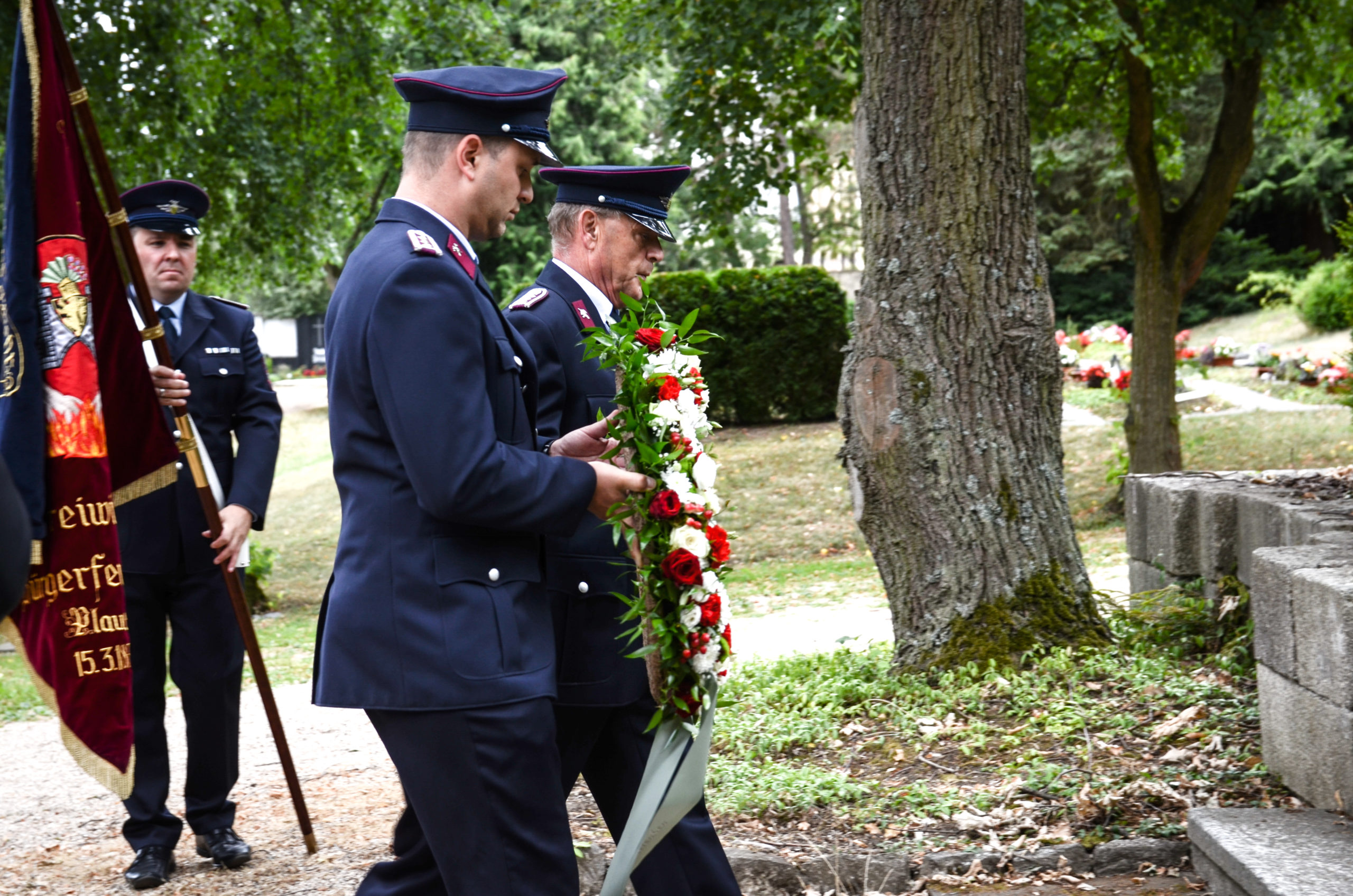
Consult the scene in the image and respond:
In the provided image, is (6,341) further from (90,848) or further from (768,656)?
(768,656)

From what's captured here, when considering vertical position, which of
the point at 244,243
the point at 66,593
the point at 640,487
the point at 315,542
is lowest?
the point at 315,542

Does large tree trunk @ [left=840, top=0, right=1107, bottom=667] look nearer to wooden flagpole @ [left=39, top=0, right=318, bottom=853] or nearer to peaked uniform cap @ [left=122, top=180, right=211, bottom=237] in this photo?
wooden flagpole @ [left=39, top=0, right=318, bottom=853]

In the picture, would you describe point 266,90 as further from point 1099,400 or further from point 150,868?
point 1099,400

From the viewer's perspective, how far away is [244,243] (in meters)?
15.7

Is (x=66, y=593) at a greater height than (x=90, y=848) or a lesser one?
greater

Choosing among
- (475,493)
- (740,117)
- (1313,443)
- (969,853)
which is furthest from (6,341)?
(1313,443)

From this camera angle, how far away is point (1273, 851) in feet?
10.8

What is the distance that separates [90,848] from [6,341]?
2206mm

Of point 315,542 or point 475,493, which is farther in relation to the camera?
point 315,542

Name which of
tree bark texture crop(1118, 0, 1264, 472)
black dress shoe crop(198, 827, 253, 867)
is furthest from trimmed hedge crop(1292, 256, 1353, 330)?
black dress shoe crop(198, 827, 253, 867)

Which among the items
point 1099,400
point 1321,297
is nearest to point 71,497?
point 1099,400

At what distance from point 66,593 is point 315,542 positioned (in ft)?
43.2

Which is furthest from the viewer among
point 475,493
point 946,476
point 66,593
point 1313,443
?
point 1313,443

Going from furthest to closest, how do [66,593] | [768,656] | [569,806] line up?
[768,656] → [569,806] → [66,593]
